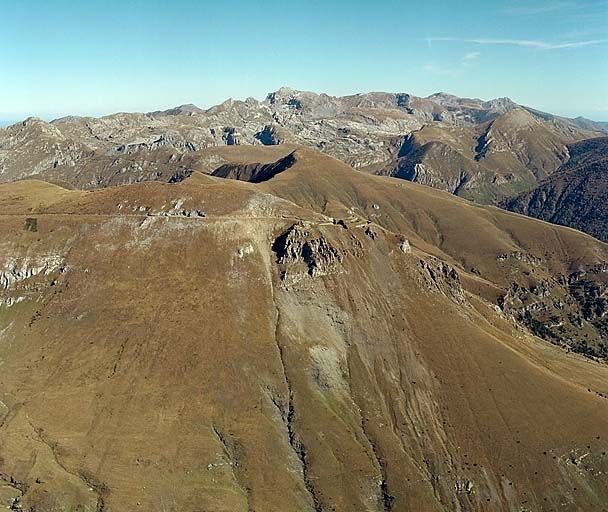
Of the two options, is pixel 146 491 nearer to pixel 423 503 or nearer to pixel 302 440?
pixel 302 440

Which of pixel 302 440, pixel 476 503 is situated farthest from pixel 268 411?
pixel 476 503

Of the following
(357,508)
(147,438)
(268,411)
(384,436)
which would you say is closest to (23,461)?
(147,438)

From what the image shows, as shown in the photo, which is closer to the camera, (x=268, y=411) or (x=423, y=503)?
(x=423, y=503)

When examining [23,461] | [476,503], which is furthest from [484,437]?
[23,461]

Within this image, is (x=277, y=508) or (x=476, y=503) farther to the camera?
(x=476, y=503)

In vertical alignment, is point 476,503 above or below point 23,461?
below

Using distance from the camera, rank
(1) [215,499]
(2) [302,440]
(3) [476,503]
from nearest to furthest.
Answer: (1) [215,499], (3) [476,503], (2) [302,440]

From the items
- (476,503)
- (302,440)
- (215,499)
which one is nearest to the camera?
(215,499)

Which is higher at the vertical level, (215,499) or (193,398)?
(193,398)

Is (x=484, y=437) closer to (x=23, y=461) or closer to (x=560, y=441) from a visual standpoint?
(x=560, y=441)
